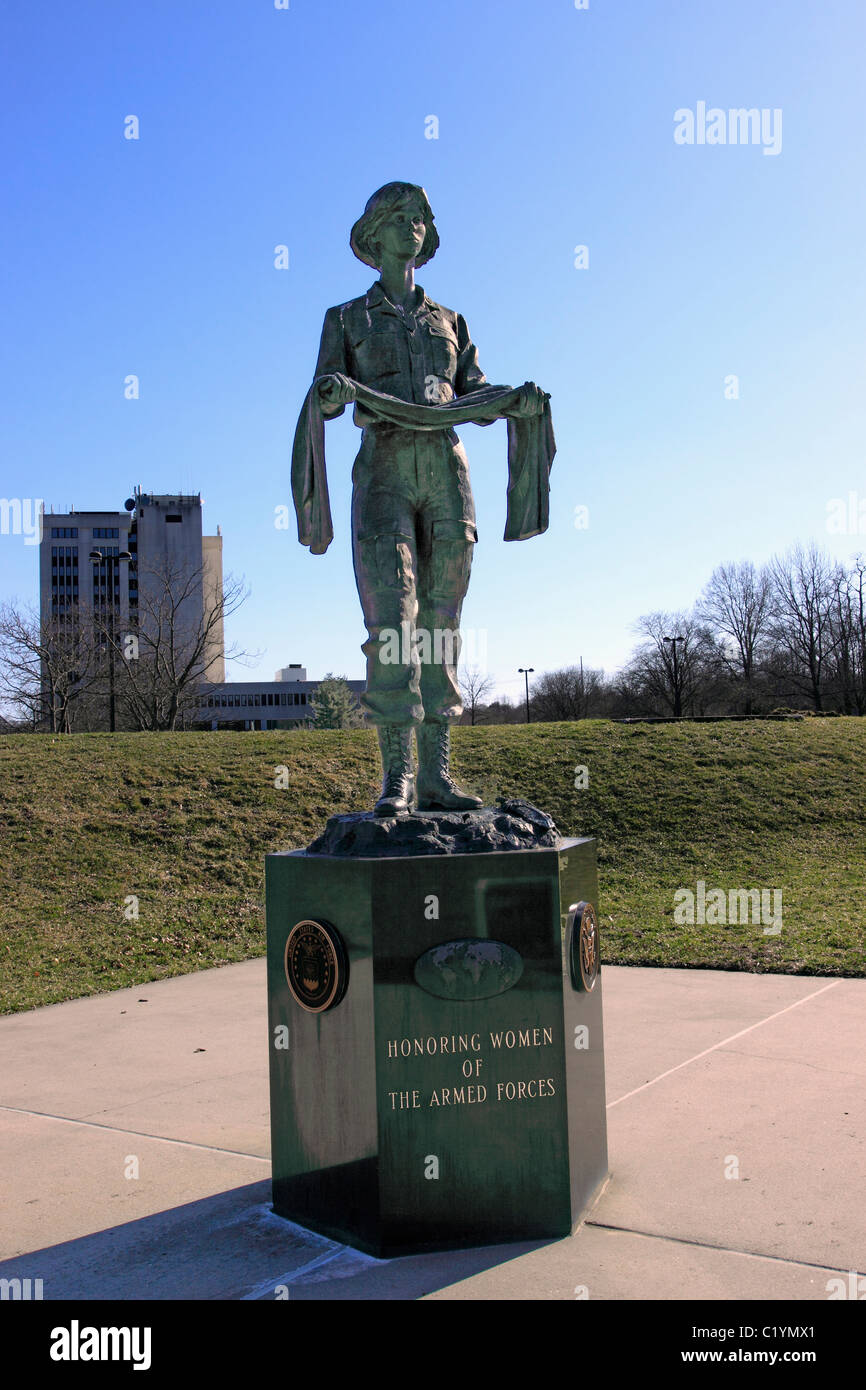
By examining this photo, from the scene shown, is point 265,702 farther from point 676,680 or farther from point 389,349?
point 389,349

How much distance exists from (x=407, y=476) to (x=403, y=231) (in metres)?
1.12

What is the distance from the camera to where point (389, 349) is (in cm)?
471

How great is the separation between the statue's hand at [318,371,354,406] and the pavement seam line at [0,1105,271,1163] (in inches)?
130

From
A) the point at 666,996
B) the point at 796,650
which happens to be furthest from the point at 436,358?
the point at 796,650

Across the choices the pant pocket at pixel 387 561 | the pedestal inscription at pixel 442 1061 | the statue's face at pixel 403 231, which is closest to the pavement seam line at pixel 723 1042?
the pedestal inscription at pixel 442 1061

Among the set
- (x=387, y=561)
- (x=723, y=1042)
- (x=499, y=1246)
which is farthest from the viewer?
(x=723, y=1042)

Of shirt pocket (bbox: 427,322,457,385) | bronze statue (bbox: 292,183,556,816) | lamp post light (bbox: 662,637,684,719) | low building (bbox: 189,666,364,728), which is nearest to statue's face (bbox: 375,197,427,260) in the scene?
bronze statue (bbox: 292,183,556,816)

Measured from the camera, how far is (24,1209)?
162 inches

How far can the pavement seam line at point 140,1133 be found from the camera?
4.74m

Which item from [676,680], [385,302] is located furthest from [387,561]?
[676,680]

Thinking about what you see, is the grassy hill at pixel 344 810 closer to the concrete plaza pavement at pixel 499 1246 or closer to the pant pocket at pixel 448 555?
the concrete plaza pavement at pixel 499 1246

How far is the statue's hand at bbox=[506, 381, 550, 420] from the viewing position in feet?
15.5

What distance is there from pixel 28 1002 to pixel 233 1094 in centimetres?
302
